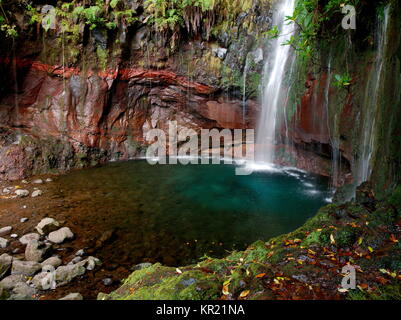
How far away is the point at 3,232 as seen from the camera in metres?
5.64

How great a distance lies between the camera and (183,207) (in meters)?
7.39

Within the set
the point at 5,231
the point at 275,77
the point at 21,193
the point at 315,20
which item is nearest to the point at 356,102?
the point at 315,20

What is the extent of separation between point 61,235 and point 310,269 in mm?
4940

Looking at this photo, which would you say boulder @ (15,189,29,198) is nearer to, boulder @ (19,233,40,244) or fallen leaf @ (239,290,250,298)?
boulder @ (19,233,40,244)

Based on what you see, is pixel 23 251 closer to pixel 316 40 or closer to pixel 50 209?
pixel 50 209

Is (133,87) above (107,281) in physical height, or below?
above

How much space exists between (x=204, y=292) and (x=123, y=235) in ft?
12.2

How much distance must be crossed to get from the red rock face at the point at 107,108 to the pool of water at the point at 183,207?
6.79 ft

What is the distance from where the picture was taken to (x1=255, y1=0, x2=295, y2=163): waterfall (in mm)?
10430

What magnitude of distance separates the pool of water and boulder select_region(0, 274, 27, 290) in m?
1.34

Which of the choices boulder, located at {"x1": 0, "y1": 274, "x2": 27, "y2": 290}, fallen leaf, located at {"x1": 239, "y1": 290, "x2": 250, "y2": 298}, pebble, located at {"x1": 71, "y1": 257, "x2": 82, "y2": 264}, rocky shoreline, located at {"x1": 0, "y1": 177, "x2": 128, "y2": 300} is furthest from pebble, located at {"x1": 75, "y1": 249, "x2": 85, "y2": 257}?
fallen leaf, located at {"x1": 239, "y1": 290, "x2": 250, "y2": 298}

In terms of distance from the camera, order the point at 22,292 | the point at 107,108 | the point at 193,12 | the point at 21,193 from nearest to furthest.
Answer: the point at 22,292
the point at 21,193
the point at 193,12
the point at 107,108

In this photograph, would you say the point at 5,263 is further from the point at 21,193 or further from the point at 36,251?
the point at 21,193
